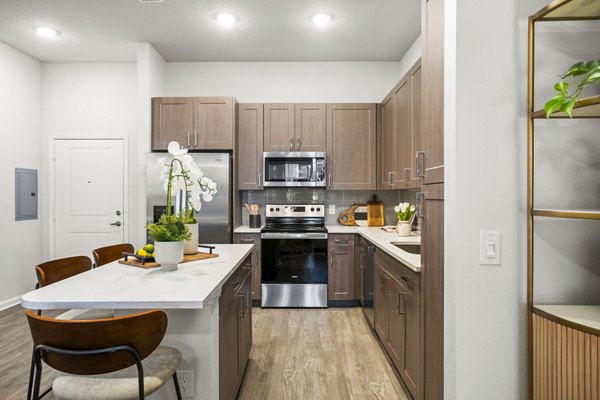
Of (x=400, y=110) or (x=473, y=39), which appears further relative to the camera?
(x=400, y=110)

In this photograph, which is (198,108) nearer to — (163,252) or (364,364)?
(163,252)

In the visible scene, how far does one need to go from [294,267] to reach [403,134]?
1.81m

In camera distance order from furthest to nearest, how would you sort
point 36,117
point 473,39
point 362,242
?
point 36,117
point 362,242
point 473,39

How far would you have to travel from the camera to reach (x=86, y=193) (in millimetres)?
4707

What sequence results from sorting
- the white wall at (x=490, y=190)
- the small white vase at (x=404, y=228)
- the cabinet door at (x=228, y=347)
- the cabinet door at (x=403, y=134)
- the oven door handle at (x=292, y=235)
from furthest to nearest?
the oven door handle at (x=292, y=235) < the small white vase at (x=404, y=228) < the cabinet door at (x=403, y=134) < the cabinet door at (x=228, y=347) < the white wall at (x=490, y=190)

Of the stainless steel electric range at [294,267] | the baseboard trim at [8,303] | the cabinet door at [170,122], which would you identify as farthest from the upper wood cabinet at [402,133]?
the baseboard trim at [8,303]

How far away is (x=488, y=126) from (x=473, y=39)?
34 centimetres


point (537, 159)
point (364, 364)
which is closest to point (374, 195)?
point (364, 364)

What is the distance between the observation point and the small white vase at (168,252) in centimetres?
184

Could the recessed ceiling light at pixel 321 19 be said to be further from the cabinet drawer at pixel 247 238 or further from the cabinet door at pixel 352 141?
the cabinet drawer at pixel 247 238

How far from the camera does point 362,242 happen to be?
3.88m

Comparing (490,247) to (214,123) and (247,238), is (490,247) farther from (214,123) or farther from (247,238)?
(214,123)

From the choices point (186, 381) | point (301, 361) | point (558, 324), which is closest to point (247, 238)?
point (301, 361)

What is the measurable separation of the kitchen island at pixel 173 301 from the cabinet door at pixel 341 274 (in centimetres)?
244
